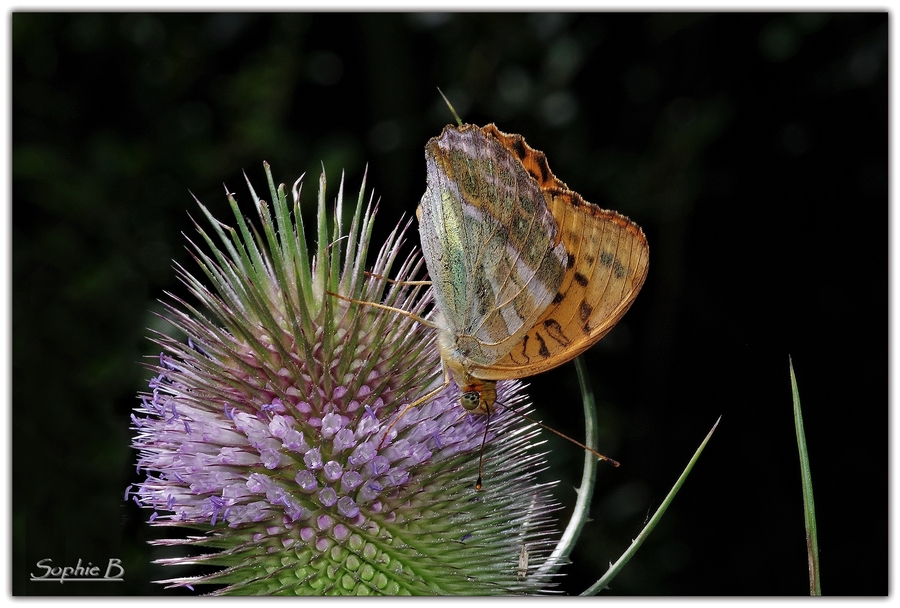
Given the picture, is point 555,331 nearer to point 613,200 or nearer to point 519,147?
point 519,147

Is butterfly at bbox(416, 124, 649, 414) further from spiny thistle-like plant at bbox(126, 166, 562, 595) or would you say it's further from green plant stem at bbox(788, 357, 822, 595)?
green plant stem at bbox(788, 357, 822, 595)

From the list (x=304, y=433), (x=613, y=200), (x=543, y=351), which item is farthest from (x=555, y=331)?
(x=613, y=200)

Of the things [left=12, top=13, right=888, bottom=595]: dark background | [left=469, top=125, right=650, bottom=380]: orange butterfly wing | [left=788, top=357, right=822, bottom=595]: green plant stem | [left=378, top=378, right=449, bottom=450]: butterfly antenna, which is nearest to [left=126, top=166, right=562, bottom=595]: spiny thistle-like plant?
[left=378, top=378, right=449, bottom=450]: butterfly antenna

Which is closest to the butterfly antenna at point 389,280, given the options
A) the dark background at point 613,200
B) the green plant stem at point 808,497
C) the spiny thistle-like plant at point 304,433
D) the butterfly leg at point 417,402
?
the spiny thistle-like plant at point 304,433

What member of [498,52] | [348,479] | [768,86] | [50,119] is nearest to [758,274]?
[768,86]

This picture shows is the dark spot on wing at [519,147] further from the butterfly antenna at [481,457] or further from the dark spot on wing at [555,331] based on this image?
the butterfly antenna at [481,457]

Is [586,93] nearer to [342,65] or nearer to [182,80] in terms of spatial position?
[342,65]

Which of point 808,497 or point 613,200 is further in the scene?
point 613,200
